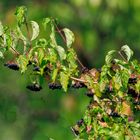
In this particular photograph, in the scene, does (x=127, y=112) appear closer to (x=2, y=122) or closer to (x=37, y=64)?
(x=37, y=64)

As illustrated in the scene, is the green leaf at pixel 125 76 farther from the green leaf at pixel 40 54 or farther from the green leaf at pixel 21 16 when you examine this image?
the green leaf at pixel 21 16

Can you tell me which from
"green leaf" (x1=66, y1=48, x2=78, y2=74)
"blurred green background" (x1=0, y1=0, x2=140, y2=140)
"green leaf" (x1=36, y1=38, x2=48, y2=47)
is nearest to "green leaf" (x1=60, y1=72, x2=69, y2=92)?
"green leaf" (x1=66, y1=48, x2=78, y2=74)

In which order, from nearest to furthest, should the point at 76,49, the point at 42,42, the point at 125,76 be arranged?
the point at 125,76 < the point at 42,42 < the point at 76,49

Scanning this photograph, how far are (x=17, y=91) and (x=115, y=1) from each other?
284 centimetres

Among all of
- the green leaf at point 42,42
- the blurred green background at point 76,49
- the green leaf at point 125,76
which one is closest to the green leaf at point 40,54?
the green leaf at point 42,42

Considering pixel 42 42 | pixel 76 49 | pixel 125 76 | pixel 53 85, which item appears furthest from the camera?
pixel 76 49

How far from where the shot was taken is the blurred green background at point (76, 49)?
28.6ft

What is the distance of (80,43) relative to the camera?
8820 mm

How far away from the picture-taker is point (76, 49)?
8.90m

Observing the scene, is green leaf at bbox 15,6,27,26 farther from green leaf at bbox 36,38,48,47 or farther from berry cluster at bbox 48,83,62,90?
berry cluster at bbox 48,83,62,90

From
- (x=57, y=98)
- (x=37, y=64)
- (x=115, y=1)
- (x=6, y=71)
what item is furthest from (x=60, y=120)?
(x=37, y=64)

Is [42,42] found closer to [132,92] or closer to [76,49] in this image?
[132,92]

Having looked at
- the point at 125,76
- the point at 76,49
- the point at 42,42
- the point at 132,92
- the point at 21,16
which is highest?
the point at 21,16

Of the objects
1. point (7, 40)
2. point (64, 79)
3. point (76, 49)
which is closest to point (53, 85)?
point (64, 79)
